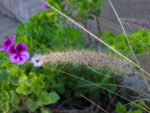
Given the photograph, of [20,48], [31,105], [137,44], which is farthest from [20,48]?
[137,44]

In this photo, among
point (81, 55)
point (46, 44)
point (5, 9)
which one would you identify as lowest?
point (5, 9)

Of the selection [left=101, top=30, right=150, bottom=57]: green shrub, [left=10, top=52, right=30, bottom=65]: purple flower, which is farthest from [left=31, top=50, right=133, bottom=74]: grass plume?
[left=101, top=30, right=150, bottom=57]: green shrub

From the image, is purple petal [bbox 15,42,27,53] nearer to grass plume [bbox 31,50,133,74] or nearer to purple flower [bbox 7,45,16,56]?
purple flower [bbox 7,45,16,56]

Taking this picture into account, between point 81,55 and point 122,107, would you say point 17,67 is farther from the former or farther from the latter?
point 122,107

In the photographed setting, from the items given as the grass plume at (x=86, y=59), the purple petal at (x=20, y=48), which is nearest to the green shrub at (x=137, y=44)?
the grass plume at (x=86, y=59)

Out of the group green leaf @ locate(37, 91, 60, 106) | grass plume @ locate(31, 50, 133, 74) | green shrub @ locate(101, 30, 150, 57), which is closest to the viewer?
grass plume @ locate(31, 50, 133, 74)

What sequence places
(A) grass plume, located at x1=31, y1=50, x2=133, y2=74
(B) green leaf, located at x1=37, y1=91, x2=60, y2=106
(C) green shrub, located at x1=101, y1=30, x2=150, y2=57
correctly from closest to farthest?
(A) grass plume, located at x1=31, y1=50, x2=133, y2=74
(B) green leaf, located at x1=37, y1=91, x2=60, y2=106
(C) green shrub, located at x1=101, y1=30, x2=150, y2=57

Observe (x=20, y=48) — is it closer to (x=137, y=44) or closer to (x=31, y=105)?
(x=31, y=105)

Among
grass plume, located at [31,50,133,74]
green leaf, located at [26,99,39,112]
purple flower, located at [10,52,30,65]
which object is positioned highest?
grass plume, located at [31,50,133,74]

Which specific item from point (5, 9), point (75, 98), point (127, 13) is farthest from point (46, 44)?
point (5, 9)

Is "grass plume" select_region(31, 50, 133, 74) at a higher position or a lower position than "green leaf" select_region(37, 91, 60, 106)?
higher

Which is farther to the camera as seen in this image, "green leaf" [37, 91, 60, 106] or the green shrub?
the green shrub
